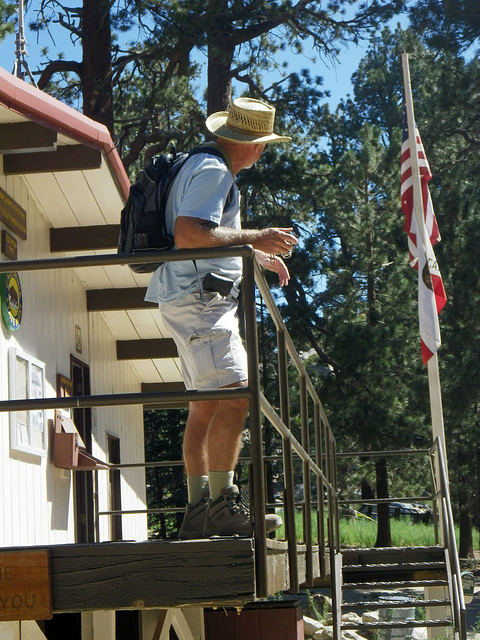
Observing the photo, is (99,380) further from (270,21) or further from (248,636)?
(270,21)

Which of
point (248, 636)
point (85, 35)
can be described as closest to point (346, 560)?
point (248, 636)

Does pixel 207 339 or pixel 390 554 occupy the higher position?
pixel 207 339

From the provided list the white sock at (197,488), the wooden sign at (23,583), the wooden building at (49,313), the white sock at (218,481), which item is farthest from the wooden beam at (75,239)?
the wooden sign at (23,583)

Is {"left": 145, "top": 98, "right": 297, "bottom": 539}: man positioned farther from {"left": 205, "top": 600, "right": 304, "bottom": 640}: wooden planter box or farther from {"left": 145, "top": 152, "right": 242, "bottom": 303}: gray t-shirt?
{"left": 205, "top": 600, "right": 304, "bottom": 640}: wooden planter box

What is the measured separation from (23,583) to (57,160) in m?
4.68

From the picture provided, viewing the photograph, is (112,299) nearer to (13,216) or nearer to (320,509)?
(13,216)

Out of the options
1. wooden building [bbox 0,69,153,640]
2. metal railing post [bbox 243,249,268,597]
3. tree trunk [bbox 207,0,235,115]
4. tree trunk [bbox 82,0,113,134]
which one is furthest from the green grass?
metal railing post [bbox 243,249,268,597]

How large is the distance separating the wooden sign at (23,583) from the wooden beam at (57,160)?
4542mm

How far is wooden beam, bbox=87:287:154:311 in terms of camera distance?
9867 mm

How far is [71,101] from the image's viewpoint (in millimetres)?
20453

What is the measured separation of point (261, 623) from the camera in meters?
10.7

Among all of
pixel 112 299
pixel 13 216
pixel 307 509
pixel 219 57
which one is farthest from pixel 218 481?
pixel 219 57

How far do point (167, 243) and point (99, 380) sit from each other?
636 cm

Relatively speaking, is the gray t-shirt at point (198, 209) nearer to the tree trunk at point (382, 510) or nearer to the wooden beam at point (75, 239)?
the wooden beam at point (75, 239)
